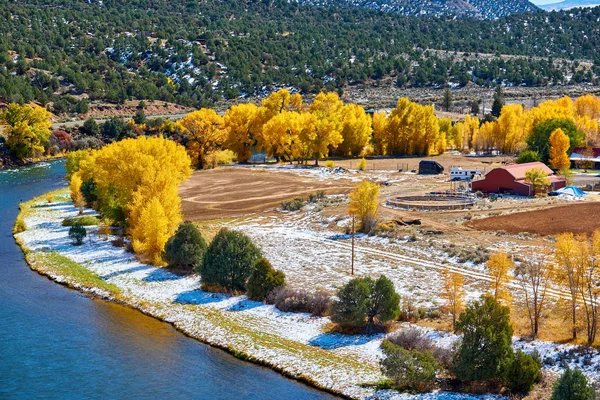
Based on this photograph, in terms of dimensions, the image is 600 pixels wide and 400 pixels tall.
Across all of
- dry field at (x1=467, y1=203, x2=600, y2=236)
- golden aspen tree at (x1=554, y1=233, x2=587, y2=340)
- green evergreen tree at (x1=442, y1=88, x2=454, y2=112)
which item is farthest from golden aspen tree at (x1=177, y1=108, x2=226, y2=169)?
green evergreen tree at (x1=442, y1=88, x2=454, y2=112)

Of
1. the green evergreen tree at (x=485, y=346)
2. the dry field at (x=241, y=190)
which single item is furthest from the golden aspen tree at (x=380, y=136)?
the green evergreen tree at (x=485, y=346)

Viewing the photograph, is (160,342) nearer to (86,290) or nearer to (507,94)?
(86,290)

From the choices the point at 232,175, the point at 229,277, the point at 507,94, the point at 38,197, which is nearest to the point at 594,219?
the point at 229,277

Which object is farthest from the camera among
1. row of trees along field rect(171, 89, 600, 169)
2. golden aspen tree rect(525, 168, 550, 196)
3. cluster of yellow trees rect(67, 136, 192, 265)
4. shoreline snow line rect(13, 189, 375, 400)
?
row of trees along field rect(171, 89, 600, 169)

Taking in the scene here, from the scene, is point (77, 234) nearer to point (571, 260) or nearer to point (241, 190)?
point (241, 190)

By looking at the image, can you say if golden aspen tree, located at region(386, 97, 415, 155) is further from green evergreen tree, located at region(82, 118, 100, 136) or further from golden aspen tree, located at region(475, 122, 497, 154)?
green evergreen tree, located at region(82, 118, 100, 136)

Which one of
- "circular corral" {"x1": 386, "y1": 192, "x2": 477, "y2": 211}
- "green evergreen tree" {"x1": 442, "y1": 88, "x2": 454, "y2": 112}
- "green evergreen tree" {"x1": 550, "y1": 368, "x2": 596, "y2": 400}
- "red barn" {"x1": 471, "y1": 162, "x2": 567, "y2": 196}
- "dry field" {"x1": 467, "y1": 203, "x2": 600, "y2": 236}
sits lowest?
"green evergreen tree" {"x1": 550, "y1": 368, "x2": 596, "y2": 400}

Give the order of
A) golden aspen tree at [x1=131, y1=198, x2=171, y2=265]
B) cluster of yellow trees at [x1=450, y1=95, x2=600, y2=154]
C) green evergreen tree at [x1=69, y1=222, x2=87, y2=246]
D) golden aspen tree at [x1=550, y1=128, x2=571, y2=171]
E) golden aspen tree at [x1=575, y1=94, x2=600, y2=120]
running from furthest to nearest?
golden aspen tree at [x1=575, y1=94, x2=600, y2=120] < cluster of yellow trees at [x1=450, y1=95, x2=600, y2=154] < golden aspen tree at [x1=550, y1=128, x2=571, y2=171] < green evergreen tree at [x1=69, y1=222, x2=87, y2=246] < golden aspen tree at [x1=131, y1=198, x2=171, y2=265]
